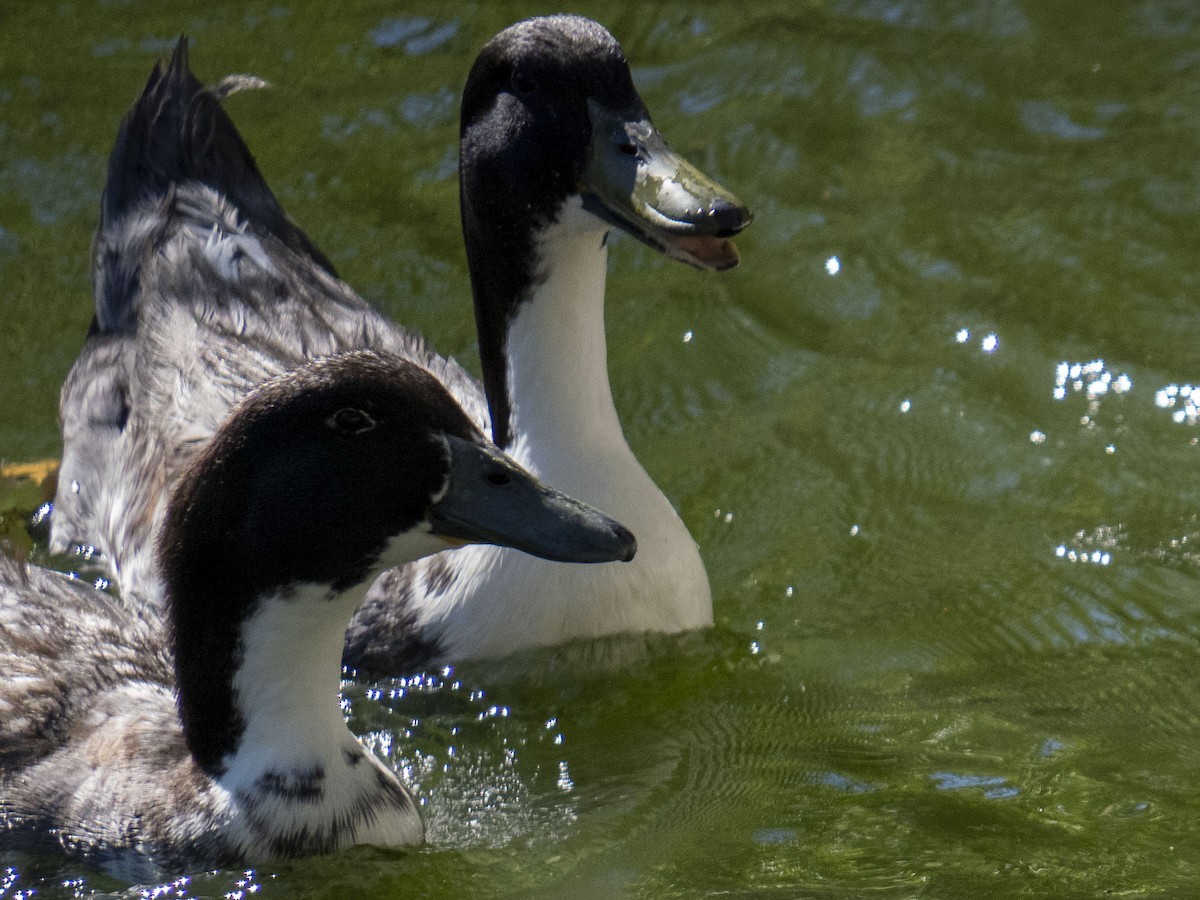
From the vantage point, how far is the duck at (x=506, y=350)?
17.0 ft

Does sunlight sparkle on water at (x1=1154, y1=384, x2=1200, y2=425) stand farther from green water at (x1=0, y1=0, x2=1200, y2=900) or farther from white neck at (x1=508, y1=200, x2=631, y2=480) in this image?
white neck at (x1=508, y1=200, x2=631, y2=480)

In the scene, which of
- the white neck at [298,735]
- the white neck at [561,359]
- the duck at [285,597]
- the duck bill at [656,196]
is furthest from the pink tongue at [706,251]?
the white neck at [298,735]

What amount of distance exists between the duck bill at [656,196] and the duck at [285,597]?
0.91 m

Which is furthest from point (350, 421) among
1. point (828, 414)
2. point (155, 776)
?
point (828, 414)

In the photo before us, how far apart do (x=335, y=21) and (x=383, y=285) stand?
7.24 ft

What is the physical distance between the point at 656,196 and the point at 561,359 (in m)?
0.68

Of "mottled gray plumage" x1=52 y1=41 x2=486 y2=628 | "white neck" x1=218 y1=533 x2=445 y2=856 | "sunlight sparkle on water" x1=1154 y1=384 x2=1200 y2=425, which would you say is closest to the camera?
"white neck" x1=218 y1=533 x2=445 y2=856

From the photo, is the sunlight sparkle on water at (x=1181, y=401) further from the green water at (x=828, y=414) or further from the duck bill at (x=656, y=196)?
the duck bill at (x=656, y=196)

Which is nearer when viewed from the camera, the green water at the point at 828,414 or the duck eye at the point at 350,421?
the duck eye at the point at 350,421

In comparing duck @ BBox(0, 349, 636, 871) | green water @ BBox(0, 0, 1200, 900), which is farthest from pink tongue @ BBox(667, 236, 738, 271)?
green water @ BBox(0, 0, 1200, 900)

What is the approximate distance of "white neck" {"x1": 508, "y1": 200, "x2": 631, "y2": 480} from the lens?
537cm

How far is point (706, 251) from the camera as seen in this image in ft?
16.4

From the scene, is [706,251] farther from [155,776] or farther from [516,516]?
[155,776]

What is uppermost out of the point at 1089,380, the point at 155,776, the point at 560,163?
the point at 560,163
